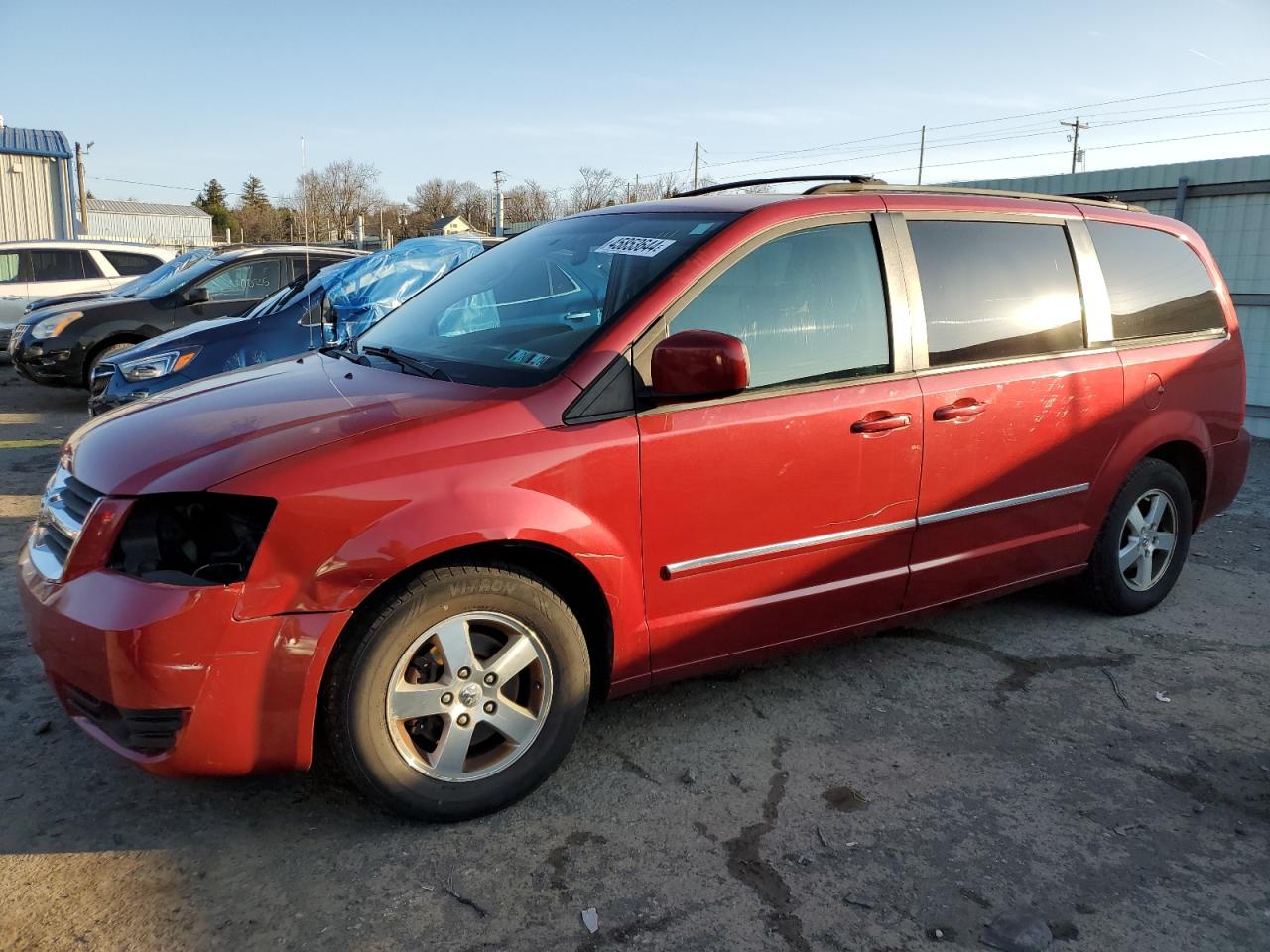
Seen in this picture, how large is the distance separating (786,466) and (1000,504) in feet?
3.68

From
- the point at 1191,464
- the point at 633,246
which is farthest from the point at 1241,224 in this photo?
the point at 633,246

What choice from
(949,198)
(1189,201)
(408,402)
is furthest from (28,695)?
(1189,201)

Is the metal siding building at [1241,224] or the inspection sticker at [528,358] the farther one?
the metal siding building at [1241,224]

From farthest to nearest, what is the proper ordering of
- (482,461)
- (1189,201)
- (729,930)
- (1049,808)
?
(1189,201) → (1049,808) → (482,461) → (729,930)

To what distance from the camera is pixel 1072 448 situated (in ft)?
13.1

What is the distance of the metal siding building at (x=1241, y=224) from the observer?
10.1 m

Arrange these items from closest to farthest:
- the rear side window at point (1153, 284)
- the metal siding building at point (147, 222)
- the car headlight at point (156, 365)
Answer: the rear side window at point (1153, 284) < the car headlight at point (156, 365) < the metal siding building at point (147, 222)

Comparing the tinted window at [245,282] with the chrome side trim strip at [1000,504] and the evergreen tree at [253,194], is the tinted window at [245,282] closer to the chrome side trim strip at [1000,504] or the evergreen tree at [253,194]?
the chrome side trim strip at [1000,504]

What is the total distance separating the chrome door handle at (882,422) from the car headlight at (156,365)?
5.56m

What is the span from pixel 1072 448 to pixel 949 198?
44.7 inches

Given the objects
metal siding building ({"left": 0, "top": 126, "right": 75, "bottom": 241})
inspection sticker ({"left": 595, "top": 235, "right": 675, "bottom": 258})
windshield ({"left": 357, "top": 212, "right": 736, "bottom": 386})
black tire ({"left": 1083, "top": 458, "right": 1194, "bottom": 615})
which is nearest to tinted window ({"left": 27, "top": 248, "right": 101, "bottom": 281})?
windshield ({"left": 357, "top": 212, "right": 736, "bottom": 386})

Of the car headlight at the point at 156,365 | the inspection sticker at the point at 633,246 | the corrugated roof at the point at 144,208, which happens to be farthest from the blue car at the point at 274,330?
the corrugated roof at the point at 144,208

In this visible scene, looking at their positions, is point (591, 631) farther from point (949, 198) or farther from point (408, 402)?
point (949, 198)

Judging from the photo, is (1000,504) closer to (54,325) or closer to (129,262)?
(54,325)
